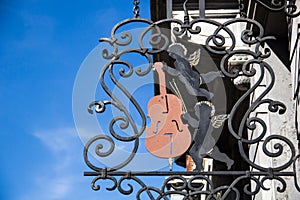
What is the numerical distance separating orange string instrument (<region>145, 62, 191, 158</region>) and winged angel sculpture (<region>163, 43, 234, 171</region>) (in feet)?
0.30

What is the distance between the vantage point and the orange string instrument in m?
4.67

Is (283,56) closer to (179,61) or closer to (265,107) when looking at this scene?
(265,107)

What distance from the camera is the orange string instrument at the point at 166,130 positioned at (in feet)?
15.3

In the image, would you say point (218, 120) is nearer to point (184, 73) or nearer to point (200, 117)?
point (200, 117)

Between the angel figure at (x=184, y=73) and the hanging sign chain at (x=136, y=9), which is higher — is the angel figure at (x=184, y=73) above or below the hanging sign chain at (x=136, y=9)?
below

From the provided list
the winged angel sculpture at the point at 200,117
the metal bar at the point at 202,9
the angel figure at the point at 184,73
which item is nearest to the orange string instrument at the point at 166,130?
the winged angel sculpture at the point at 200,117

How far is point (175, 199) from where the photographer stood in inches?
543

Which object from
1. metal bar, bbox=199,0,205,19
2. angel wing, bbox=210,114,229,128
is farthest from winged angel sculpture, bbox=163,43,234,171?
metal bar, bbox=199,0,205,19

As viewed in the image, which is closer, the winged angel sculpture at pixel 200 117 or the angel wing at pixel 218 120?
the winged angel sculpture at pixel 200 117

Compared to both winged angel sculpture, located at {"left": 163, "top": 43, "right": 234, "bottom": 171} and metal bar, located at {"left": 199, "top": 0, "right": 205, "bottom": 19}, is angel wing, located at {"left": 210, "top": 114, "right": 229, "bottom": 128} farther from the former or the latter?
metal bar, located at {"left": 199, "top": 0, "right": 205, "bottom": 19}

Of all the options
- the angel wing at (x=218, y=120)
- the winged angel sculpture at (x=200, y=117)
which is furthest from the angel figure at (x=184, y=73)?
the angel wing at (x=218, y=120)

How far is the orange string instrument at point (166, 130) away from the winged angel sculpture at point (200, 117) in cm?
9

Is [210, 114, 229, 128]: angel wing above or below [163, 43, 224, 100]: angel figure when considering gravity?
below

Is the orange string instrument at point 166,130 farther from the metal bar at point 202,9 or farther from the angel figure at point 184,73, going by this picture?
the metal bar at point 202,9
